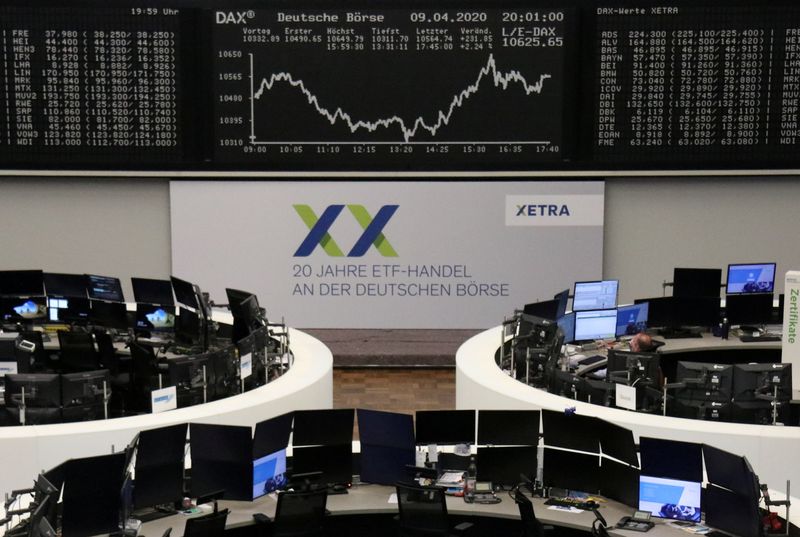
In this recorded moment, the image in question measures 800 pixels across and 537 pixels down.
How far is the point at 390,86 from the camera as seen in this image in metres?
12.6

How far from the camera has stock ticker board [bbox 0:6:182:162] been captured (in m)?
12.4

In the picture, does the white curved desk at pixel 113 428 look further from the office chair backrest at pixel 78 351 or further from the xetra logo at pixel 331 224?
the xetra logo at pixel 331 224

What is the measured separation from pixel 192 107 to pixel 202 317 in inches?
118

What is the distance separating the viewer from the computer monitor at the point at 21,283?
37.2 feet

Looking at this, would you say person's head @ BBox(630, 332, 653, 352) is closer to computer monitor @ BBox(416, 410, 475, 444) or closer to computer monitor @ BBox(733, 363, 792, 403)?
computer monitor @ BBox(733, 363, 792, 403)

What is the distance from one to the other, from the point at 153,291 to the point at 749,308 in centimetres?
568

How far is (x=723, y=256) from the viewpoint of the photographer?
13.0 metres

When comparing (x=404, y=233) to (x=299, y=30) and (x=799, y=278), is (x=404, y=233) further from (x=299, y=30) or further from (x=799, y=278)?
(x=799, y=278)

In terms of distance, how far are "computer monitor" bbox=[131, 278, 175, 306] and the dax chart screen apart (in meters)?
2.22

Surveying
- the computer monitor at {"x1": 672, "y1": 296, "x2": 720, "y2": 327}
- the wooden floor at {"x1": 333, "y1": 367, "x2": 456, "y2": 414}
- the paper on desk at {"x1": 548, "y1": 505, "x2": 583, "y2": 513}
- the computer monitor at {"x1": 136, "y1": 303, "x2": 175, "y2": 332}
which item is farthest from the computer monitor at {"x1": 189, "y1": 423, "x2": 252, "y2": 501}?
the computer monitor at {"x1": 672, "y1": 296, "x2": 720, "y2": 327}

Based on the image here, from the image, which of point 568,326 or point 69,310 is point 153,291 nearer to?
point 69,310

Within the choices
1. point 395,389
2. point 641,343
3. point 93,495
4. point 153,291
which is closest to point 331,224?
point 395,389

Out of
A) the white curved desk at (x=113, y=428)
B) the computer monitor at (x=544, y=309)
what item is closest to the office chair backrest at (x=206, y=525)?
the white curved desk at (x=113, y=428)

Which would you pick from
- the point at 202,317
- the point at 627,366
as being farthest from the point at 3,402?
the point at 627,366
